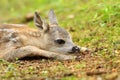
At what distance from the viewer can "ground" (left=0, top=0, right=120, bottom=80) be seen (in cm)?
845

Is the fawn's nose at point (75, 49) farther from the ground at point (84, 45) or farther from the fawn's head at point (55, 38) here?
the ground at point (84, 45)

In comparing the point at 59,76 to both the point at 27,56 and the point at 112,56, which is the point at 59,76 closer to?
the point at 112,56

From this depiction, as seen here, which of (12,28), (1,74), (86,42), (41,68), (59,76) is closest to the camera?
(59,76)

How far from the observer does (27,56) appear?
1080 cm

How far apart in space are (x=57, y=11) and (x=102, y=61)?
8.58 m

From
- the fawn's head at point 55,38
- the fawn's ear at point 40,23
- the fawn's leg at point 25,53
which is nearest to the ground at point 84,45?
A: the fawn's leg at point 25,53

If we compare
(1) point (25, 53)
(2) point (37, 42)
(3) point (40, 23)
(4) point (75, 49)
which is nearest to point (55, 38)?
(2) point (37, 42)

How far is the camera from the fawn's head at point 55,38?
36.8 feet

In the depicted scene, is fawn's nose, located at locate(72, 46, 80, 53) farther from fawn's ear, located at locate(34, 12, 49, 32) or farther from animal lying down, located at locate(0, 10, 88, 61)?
fawn's ear, located at locate(34, 12, 49, 32)

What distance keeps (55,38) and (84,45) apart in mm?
1073

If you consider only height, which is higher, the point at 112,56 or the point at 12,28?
the point at 12,28

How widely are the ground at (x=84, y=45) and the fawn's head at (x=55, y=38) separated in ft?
2.04

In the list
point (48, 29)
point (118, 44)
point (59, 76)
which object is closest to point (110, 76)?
point (59, 76)

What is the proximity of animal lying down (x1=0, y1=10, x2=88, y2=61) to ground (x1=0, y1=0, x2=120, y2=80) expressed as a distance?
25 cm
